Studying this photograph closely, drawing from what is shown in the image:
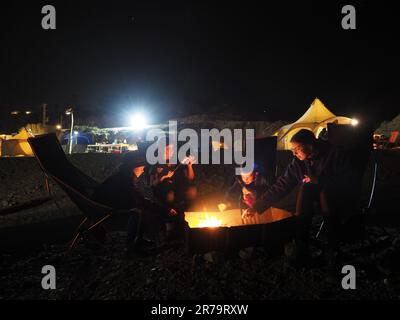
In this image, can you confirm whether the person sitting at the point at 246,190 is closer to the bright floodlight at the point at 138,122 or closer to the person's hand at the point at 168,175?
the person's hand at the point at 168,175

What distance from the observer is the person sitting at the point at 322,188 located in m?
3.17

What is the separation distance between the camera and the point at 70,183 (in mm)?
3670

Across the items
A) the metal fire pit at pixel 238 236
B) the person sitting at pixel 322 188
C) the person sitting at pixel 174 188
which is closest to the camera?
the person sitting at pixel 322 188

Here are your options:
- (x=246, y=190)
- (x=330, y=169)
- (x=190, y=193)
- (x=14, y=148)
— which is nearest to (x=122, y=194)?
(x=190, y=193)

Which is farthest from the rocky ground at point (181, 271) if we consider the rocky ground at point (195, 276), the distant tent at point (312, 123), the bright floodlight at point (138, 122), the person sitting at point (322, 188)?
the bright floodlight at point (138, 122)

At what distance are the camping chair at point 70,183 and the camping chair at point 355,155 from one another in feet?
8.39

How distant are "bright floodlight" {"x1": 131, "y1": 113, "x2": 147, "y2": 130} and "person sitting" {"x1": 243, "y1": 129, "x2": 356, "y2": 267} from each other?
16.1m

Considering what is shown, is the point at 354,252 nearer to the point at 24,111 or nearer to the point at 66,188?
the point at 66,188

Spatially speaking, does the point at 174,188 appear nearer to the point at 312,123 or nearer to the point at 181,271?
the point at 181,271

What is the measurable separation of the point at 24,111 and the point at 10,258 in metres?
36.9

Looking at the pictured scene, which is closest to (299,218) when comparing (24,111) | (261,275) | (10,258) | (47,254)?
(261,275)

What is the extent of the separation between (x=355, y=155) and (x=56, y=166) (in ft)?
11.9

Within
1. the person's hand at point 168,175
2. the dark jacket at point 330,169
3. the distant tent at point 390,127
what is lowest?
the person's hand at point 168,175
